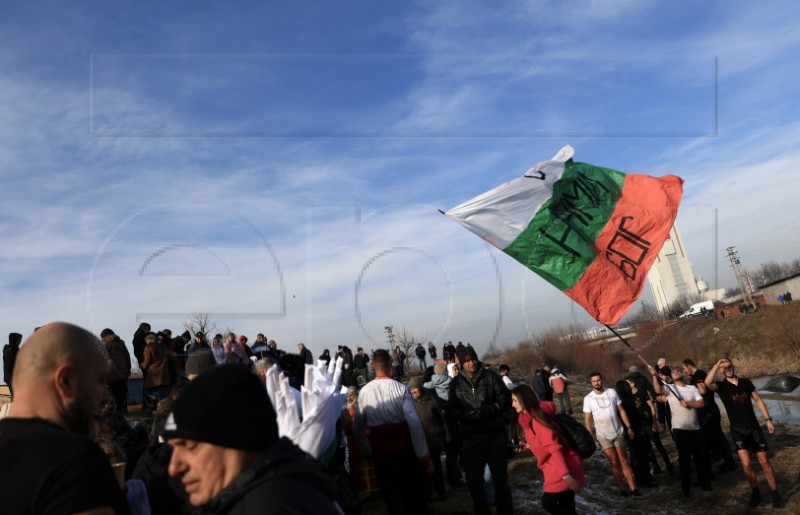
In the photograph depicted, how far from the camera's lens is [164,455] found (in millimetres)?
4211

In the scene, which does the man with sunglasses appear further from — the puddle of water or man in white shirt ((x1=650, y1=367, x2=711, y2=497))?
the puddle of water

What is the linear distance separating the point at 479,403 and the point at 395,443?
1.31 metres

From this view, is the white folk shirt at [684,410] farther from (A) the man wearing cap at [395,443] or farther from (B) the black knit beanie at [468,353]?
(A) the man wearing cap at [395,443]

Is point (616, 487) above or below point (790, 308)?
below

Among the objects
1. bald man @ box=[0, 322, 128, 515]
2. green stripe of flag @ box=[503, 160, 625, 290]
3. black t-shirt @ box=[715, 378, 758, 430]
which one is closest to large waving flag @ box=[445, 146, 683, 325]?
green stripe of flag @ box=[503, 160, 625, 290]

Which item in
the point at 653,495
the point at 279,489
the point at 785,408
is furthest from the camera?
the point at 785,408

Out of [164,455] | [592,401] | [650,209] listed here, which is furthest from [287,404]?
[592,401]

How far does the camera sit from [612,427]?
35.1ft

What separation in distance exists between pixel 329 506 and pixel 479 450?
611 centimetres

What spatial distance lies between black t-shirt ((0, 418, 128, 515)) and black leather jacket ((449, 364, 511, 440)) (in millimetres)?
5710

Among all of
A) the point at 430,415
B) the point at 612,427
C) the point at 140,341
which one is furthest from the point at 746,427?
the point at 140,341

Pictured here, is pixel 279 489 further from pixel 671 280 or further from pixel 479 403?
pixel 671 280

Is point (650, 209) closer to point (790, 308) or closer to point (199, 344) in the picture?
point (199, 344)

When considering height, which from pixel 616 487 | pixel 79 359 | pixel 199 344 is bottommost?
pixel 616 487
